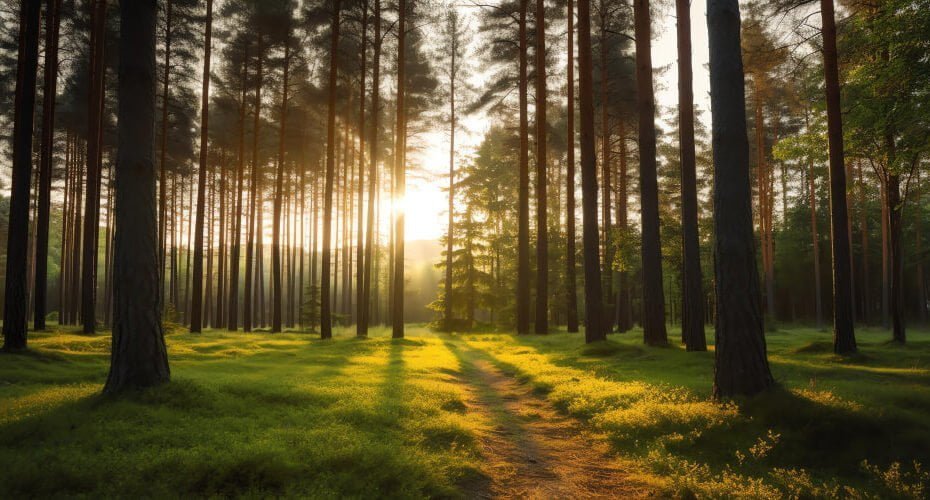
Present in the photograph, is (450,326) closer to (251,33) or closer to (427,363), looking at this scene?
(427,363)

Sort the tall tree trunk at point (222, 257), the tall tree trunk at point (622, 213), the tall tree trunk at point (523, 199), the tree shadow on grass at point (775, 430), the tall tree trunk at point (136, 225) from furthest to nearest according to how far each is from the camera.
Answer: the tall tree trunk at point (222, 257), the tall tree trunk at point (622, 213), the tall tree trunk at point (523, 199), the tall tree trunk at point (136, 225), the tree shadow on grass at point (775, 430)

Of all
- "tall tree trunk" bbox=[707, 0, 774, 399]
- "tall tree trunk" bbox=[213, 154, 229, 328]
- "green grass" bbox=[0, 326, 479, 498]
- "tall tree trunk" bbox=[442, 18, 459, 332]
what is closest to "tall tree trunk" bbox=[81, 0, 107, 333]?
"green grass" bbox=[0, 326, 479, 498]

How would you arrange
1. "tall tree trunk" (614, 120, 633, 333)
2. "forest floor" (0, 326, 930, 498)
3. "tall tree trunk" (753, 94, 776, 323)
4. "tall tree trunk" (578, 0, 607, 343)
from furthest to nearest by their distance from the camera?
"tall tree trunk" (753, 94, 776, 323), "tall tree trunk" (614, 120, 633, 333), "tall tree trunk" (578, 0, 607, 343), "forest floor" (0, 326, 930, 498)

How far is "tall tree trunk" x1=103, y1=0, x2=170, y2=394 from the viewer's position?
7.29 metres

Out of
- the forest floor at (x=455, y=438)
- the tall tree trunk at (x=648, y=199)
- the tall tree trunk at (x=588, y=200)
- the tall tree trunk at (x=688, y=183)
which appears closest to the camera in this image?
the forest floor at (x=455, y=438)

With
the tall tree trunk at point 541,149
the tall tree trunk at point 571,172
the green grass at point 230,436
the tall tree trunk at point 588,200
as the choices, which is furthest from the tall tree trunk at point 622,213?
the green grass at point 230,436

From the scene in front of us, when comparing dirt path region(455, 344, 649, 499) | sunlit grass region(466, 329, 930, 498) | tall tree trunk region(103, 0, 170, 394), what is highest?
tall tree trunk region(103, 0, 170, 394)

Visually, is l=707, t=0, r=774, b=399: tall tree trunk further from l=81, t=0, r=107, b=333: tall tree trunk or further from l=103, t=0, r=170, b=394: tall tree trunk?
l=81, t=0, r=107, b=333: tall tree trunk

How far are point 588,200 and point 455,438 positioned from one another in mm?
11834

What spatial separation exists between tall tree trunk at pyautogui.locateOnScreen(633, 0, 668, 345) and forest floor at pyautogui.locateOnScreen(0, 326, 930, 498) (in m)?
4.93

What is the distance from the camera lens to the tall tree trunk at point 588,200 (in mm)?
16344

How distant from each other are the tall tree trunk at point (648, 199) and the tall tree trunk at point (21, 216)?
1797cm

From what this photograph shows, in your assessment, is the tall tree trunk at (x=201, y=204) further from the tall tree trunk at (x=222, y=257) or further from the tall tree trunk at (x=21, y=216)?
the tall tree trunk at (x=21, y=216)

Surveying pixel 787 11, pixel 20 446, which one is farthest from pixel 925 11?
pixel 20 446
